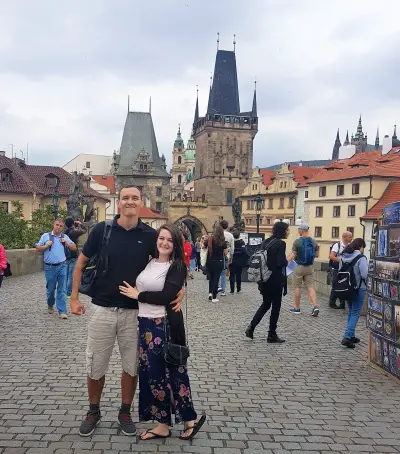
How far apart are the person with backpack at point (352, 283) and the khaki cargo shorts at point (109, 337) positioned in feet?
11.9

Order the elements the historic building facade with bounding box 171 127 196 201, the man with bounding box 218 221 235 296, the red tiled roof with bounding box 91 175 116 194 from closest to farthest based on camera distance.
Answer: the man with bounding box 218 221 235 296
the red tiled roof with bounding box 91 175 116 194
the historic building facade with bounding box 171 127 196 201

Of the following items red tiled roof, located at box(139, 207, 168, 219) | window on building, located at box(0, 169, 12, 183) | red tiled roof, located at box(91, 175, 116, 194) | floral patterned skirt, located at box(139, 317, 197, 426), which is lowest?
floral patterned skirt, located at box(139, 317, 197, 426)

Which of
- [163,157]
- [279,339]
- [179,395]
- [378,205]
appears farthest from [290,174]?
[179,395]

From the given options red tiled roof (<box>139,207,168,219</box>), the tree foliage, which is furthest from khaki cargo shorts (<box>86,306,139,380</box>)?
red tiled roof (<box>139,207,168,219</box>)

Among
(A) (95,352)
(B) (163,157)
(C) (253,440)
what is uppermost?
(B) (163,157)

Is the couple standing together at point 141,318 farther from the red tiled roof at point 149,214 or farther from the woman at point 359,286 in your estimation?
the red tiled roof at point 149,214

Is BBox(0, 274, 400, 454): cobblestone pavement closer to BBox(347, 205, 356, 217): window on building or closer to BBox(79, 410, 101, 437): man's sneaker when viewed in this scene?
BBox(79, 410, 101, 437): man's sneaker

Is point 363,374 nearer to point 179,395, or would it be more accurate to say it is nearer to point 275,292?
point 275,292

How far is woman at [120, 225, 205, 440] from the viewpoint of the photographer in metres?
3.59

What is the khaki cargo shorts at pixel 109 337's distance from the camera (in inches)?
146

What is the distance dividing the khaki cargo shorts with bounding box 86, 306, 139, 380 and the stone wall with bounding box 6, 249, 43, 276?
36.2 feet

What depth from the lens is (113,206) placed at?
6662 cm

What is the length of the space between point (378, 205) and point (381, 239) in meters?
35.5

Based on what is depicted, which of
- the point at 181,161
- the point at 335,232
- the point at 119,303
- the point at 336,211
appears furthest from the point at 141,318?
the point at 181,161
